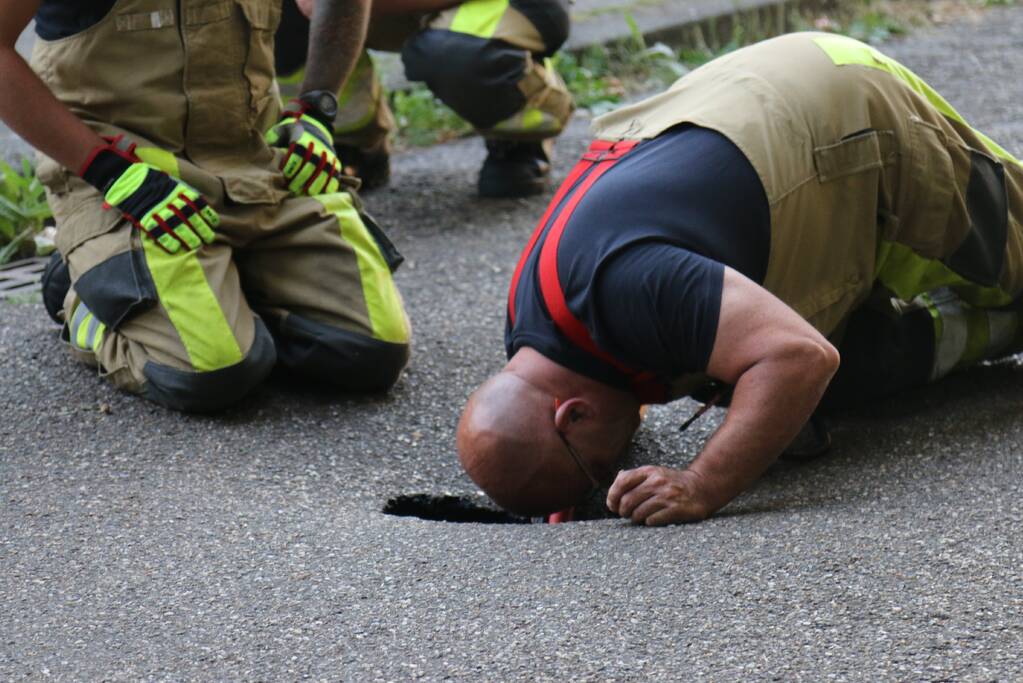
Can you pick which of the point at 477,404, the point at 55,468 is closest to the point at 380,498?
the point at 477,404

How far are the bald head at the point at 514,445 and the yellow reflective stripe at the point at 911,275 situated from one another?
0.75 metres

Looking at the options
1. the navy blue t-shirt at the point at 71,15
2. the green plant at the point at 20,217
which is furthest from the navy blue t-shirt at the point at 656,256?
the green plant at the point at 20,217

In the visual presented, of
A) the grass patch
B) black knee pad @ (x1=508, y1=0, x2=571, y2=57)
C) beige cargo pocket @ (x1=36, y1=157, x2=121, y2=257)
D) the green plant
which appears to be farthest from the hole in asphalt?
the grass patch

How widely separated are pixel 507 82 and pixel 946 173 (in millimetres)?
2041

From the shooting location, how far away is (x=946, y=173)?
2754 millimetres

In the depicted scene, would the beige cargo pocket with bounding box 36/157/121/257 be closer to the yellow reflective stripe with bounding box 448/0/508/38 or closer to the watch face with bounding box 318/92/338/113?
the watch face with bounding box 318/92/338/113

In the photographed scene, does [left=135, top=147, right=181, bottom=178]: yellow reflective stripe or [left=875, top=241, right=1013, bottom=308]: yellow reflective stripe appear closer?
[left=875, top=241, right=1013, bottom=308]: yellow reflective stripe

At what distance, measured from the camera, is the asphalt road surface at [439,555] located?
206cm

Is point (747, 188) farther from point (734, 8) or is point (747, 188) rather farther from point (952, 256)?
point (734, 8)

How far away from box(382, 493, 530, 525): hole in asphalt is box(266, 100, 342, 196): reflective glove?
0.98 metres

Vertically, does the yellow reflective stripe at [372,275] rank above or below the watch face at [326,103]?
below

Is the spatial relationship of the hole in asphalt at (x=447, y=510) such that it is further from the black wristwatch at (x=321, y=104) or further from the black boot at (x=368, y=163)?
the black boot at (x=368, y=163)

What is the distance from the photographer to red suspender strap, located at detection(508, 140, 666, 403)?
2.58 m

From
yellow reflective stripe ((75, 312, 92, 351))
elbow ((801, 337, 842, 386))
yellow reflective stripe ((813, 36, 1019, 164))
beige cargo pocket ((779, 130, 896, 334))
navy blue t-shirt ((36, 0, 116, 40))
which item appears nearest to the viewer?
elbow ((801, 337, 842, 386))
